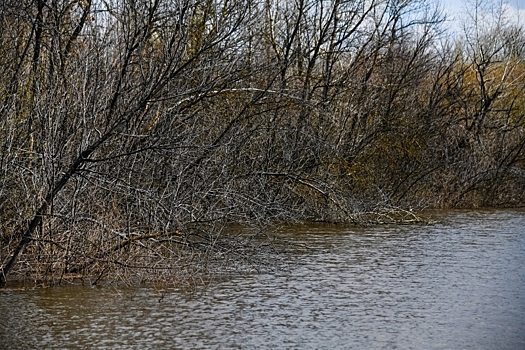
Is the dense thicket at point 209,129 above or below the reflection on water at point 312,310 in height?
above

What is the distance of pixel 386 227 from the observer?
16.7 metres

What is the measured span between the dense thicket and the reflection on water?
29.7 inches

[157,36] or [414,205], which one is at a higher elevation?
[157,36]

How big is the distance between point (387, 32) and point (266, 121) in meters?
6.96

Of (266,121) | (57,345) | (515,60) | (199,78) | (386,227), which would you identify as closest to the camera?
(57,345)

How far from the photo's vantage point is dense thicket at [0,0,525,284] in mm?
9750

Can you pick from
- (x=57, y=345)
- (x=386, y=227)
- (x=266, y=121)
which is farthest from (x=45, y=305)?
(x=386, y=227)

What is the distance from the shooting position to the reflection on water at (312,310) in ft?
25.3

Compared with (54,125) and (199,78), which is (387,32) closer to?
(199,78)

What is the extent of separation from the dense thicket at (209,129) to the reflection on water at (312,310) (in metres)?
0.75

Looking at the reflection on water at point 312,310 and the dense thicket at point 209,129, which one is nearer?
the reflection on water at point 312,310

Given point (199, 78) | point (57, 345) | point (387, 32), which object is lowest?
point (57, 345)

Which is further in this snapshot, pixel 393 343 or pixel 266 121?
pixel 266 121

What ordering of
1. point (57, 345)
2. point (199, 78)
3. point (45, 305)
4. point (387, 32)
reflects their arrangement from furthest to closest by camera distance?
point (387, 32) < point (199, 78) < point (45, 305) < point (57, 345)
